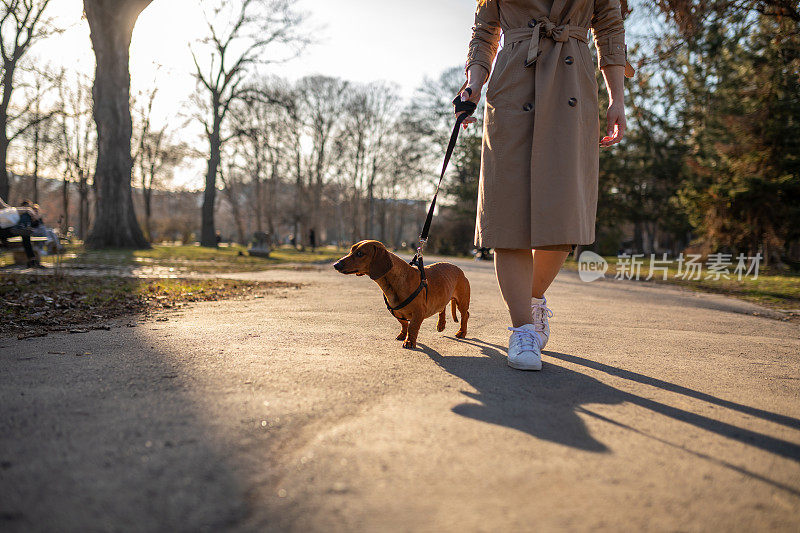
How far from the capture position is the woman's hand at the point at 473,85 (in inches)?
122

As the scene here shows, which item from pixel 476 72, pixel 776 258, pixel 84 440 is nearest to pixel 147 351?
pixel 84 440

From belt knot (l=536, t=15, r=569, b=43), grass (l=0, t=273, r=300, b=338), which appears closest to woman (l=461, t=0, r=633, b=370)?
belt knot (l=536, t=15, r=569, b=43)

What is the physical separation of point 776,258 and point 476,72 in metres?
18.8

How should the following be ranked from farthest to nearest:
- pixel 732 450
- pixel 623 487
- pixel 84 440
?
pixel 732 450 → pixel 84 440 → pixel 623 487

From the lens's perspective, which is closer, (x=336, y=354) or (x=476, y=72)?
(x=336, y=354)

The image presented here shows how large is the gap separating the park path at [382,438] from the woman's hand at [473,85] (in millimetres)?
1552

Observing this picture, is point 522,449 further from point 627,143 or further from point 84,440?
point 627,143

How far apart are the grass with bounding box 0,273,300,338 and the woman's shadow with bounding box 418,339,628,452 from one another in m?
2.68

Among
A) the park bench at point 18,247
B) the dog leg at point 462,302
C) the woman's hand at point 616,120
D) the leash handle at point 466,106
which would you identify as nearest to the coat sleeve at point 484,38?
the leash handle at point 466,106

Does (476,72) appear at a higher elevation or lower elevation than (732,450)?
higher

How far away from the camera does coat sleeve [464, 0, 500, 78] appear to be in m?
3.17

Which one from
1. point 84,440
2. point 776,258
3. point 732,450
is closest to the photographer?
point 84,440

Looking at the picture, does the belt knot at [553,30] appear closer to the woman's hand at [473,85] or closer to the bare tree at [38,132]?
the woman's hand at [473,85]

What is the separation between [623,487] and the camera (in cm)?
133
